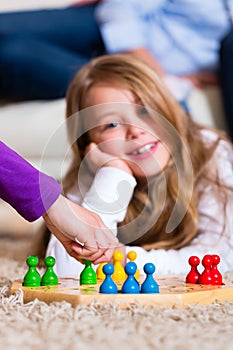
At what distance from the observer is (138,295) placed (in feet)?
2.25

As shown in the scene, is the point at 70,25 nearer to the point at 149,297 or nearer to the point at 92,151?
the point at 92,151

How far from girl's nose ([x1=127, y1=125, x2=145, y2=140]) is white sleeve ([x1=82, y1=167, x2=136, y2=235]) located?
8 centimetres

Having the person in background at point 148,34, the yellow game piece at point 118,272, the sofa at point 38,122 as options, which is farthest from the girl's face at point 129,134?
A: the person in background at point 148,34

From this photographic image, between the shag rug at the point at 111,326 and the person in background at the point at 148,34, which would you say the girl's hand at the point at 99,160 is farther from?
the person in background at the point at 148,34

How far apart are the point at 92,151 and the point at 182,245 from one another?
0.28 metres

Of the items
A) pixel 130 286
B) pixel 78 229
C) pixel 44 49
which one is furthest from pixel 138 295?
pixel 44 49

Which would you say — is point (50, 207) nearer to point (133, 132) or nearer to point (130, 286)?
point (130, 286)

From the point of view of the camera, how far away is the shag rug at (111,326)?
0.51m

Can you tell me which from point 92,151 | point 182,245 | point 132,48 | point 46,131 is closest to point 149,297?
point 182,245

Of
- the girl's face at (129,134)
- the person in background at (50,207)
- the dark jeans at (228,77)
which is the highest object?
the dark jeans at (228,77)

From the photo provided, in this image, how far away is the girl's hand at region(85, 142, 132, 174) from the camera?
1217 millimetres

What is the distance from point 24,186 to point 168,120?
0.68m

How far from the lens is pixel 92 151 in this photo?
1272 millimetres

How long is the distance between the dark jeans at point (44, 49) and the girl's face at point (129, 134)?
52 centimetres
